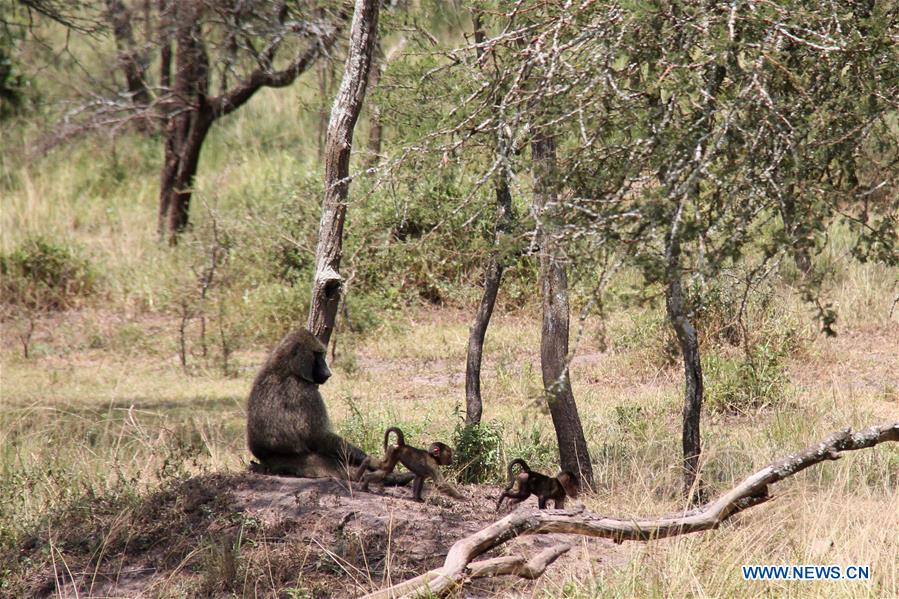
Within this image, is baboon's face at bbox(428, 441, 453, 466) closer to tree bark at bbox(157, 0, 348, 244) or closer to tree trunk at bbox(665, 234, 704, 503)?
tree trunk at bbox(665, 234, 704, 503)

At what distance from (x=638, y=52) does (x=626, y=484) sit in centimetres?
275

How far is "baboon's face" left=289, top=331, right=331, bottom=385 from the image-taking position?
6.08m

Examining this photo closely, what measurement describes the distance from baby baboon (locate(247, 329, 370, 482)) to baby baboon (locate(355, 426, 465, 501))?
0.16 meters

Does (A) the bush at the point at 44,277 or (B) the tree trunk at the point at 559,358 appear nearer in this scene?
(B) the tree trunk at the point at 559,358

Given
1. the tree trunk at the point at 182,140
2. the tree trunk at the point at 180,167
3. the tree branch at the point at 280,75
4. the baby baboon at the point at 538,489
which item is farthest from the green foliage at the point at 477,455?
the tree trunk at the point at 180,167

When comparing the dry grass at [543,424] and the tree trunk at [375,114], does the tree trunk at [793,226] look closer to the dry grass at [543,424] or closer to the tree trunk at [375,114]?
the dry grass at [543,424]

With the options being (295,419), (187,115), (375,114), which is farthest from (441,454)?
(187,115)

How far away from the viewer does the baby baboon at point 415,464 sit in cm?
579

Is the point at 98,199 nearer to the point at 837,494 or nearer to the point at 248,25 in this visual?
the point at 248,25

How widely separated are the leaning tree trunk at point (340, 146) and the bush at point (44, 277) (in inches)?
317

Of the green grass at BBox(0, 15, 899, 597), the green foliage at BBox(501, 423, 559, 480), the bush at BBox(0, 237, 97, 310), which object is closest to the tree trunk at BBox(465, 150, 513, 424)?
the green grass at BBox(0, 15, 899, 597)

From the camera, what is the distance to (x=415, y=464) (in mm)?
5812

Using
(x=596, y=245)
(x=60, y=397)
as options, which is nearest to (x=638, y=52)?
(x=596, y=245)

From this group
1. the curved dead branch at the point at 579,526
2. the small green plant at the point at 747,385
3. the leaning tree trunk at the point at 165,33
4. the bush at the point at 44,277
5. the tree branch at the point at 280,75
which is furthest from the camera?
the bush at the point at 44,277
